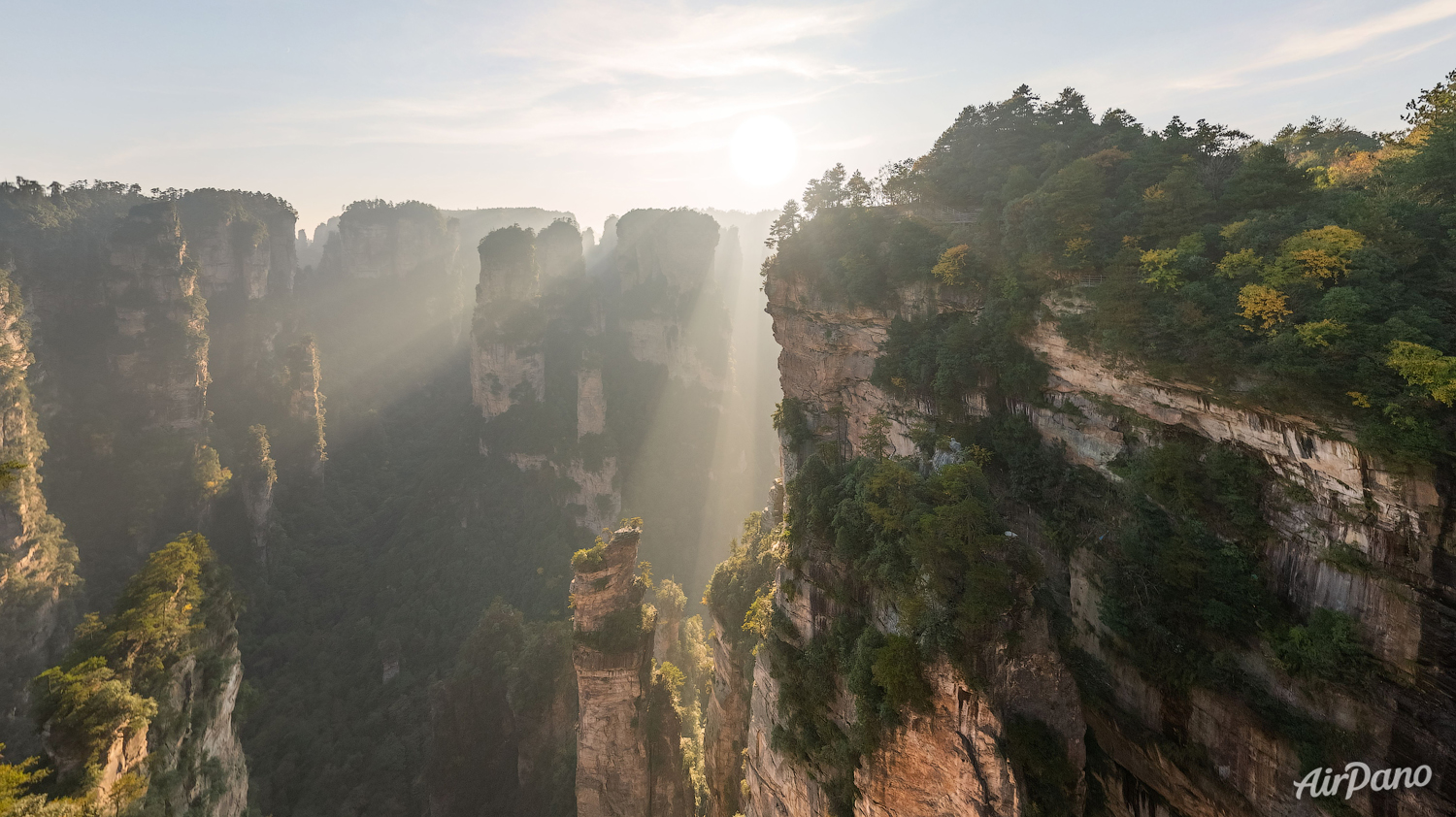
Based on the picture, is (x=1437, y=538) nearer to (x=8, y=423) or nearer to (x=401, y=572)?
(x=401, y=572)

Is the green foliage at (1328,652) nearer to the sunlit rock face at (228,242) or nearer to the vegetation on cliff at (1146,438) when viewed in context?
the vegetation on cliff at (1146,438)

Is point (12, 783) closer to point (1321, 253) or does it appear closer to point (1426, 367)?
point (1426, 367)

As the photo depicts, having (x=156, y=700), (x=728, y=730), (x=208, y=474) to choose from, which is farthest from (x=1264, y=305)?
(x=208, y=474)

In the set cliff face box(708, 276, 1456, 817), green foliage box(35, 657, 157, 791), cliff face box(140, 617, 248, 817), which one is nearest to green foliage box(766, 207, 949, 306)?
cliff face box(708, 276, 1456, 817)

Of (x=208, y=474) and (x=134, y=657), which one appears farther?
(x=208, y=474)

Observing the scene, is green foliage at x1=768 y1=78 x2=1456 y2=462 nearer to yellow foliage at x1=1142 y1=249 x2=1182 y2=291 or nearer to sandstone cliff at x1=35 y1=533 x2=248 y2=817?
yellow foliage at x1=1142 y1=249 x2=1182 y2=291

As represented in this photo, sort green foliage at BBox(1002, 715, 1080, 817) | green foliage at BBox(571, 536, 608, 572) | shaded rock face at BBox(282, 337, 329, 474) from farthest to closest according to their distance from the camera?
1. shaded rock face at BBox(282, 337, 329, 474)
2. green foliage at BBox(571, 536, 608, 572)
3. green foliage at BBox(1002, 715, 1080, 817)

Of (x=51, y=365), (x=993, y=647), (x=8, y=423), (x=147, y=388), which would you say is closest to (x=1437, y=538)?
(x=993, y=647)
